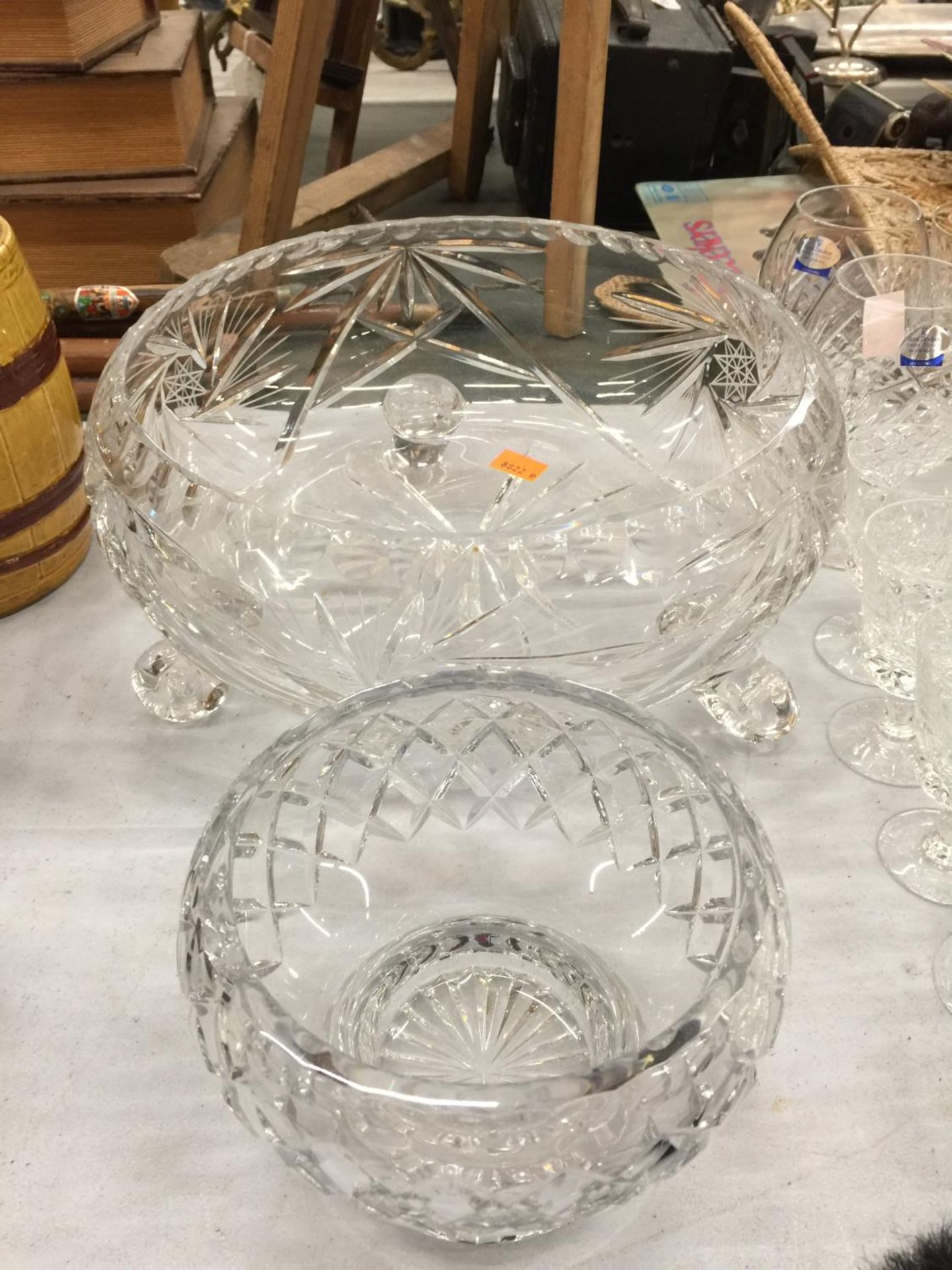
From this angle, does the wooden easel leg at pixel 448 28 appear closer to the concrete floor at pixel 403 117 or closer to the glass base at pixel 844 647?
the concrete floor at pixel 403 117

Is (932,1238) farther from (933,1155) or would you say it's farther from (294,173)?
(294,173)

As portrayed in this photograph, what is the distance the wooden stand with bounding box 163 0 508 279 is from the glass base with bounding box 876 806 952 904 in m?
0.93

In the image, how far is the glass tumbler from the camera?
0.78m

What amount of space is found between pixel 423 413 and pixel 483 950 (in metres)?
0.37

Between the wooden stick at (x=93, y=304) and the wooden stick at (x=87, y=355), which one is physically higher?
the wooden stick at (x=93, y=304)

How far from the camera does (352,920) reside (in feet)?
1.67

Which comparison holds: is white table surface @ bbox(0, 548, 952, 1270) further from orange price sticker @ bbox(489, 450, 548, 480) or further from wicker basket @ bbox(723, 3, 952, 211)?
wicker basket @ bbox(723, 3, 952, 211)

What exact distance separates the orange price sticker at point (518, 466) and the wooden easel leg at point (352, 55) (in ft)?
3.61

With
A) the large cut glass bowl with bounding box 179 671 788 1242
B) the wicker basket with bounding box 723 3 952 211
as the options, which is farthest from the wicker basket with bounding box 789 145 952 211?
the large cut glass bowl with bounding box 179 671 788 1242

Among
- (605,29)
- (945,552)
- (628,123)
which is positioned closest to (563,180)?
(605,29)

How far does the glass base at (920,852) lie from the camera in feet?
1.87

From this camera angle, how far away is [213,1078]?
0.50m

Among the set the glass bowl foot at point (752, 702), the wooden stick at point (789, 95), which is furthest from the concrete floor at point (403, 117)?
the glass bowl foot at point (752, 702)

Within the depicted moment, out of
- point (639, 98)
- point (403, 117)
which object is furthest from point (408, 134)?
point (639, 98)
